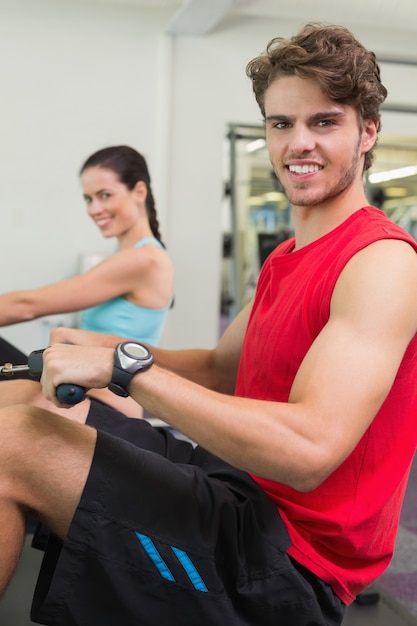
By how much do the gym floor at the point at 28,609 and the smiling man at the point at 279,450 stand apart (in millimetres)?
629

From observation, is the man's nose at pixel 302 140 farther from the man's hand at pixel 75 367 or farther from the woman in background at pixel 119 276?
the woman in background at pixel 119 276

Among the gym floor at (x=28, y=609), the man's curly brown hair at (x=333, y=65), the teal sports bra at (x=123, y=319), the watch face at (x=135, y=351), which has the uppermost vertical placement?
the man's curly brown hair at (x=333, y=65)

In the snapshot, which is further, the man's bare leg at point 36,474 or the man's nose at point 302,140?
the man's nose at point 302,140

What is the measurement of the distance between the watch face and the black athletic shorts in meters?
0.16

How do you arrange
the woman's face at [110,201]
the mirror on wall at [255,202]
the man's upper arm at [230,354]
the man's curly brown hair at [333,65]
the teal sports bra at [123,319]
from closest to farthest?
the man's curly brown hair at [333,65] → the man's upper arm at [230,354] → the teal sports bra at [123,319] → the woman's face at [110,201] → the mirror on wall at [255,202]

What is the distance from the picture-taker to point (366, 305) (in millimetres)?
1027

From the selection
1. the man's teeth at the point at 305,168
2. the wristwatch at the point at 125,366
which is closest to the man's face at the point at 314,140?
the man's teeth at the point at 305,168

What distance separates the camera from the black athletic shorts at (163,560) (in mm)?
1063

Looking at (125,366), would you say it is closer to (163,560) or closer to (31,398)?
(163,560)

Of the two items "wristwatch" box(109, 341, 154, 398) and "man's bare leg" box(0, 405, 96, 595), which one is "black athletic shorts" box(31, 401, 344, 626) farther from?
"wristwatch" box(109, 341, 154, 398)

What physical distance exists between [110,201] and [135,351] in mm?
1468

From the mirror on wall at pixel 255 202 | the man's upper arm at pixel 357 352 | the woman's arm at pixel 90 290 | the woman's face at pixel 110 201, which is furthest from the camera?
the mirror on wall at pixel 255 202

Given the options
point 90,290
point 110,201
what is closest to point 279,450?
point 90,290

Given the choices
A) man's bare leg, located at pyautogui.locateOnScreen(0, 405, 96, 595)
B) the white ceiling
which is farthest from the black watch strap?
the white ceiling
